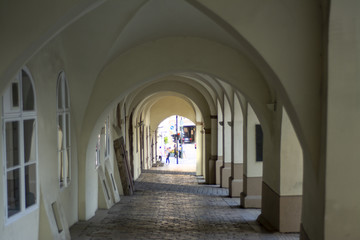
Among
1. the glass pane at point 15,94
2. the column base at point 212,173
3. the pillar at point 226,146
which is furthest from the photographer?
the column base at point 212,173

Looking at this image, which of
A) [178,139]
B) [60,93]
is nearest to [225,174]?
[60,93]

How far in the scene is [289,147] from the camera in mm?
9305

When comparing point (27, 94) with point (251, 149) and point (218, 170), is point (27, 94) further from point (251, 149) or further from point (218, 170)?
point (218, 170)

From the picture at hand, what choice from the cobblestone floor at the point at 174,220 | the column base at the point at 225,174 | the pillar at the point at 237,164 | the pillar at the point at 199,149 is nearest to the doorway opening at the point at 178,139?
the pillar at the point at 199,149

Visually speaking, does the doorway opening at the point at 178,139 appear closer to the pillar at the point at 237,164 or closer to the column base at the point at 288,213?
the pillar at the point at 237,164

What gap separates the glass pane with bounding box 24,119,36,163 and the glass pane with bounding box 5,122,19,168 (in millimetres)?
410

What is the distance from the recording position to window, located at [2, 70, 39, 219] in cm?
640

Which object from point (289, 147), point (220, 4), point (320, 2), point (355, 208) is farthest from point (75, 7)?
point (289, 147)

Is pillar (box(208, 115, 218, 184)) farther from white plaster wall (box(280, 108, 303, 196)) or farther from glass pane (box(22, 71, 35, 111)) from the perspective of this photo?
glass pane (box(22, 71, 35, 111))

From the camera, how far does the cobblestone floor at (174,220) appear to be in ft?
30.0

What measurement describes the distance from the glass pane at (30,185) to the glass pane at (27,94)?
39.0 inches

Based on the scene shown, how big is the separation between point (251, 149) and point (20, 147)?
742 centimetres

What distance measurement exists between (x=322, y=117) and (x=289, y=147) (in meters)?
4.00

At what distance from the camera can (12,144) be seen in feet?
21.5
